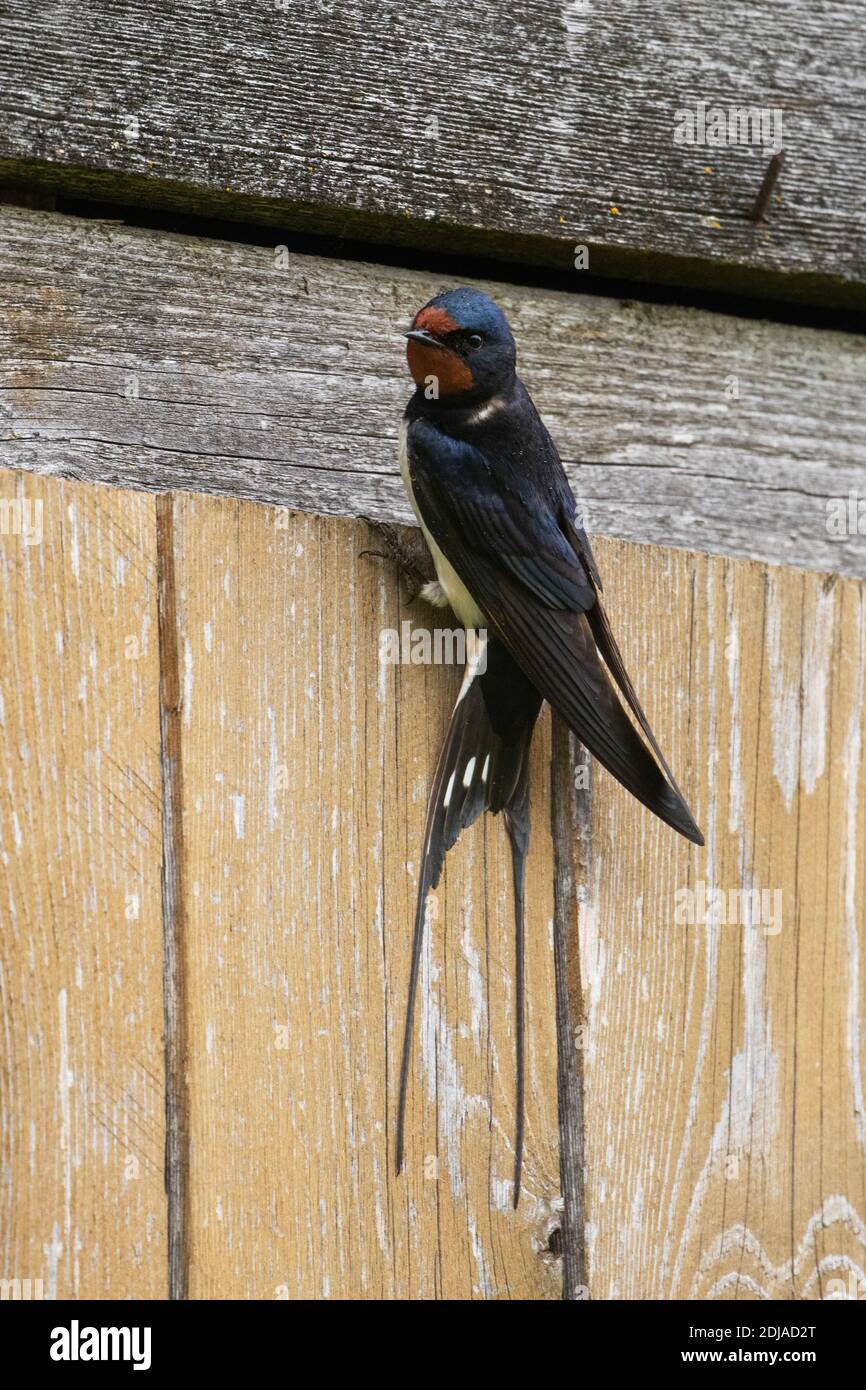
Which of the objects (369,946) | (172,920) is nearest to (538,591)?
(369,946)

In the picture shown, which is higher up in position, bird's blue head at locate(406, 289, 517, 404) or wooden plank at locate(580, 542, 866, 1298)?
bird's blue head at locate(406, 289, 517, 404)

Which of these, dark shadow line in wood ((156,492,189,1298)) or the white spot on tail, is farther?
the white spot on tail

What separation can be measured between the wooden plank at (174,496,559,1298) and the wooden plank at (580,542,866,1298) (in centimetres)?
10

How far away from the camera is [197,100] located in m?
1.91

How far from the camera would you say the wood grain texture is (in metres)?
1.87

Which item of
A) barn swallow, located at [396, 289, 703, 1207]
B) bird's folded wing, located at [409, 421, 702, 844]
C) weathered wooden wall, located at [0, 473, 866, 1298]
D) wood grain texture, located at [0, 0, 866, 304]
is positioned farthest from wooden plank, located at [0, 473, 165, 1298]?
wood grain texture, located at [0, 0, 866, 304]

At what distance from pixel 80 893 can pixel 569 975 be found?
1.94 ft

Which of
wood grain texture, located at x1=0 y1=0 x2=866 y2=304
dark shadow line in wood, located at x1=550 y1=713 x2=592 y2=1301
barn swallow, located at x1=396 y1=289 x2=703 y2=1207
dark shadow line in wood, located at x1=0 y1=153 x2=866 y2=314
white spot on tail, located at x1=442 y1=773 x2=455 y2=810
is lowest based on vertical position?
dark shadow line in wood, located at x1=550 y1=713 x2=592 y2=1301

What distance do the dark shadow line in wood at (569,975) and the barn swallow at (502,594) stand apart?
0.05 metres

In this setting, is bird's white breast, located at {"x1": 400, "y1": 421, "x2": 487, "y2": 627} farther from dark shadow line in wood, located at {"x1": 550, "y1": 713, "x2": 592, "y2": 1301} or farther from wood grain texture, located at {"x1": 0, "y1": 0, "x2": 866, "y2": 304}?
wood grain texture, located at {"x1": 0, "y1": 0, "x2": 866, "y2": 304}

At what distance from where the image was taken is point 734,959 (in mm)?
1853

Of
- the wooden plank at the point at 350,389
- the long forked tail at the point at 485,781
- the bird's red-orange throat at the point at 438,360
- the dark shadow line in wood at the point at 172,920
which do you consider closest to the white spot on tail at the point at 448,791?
the long forked tail at the point at 485,781

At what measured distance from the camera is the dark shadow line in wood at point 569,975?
1.67m

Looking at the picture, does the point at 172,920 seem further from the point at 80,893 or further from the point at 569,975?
the point at 569,975
